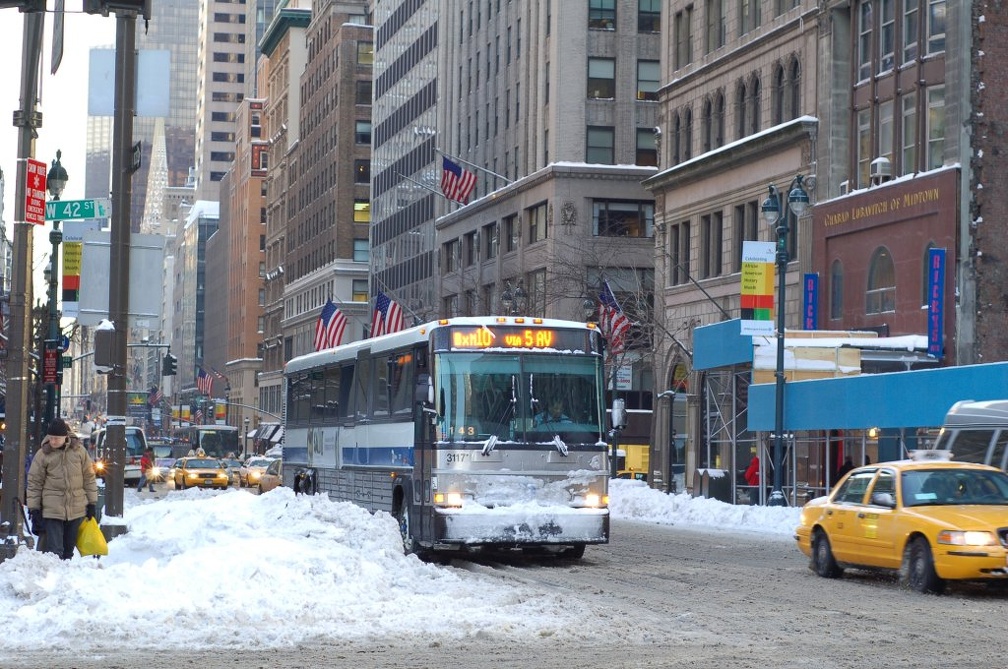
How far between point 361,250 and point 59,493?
110010mm

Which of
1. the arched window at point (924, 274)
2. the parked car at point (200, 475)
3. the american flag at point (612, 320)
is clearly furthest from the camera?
the parked car at point (200, 475)

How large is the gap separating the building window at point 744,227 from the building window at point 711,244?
4.70ft

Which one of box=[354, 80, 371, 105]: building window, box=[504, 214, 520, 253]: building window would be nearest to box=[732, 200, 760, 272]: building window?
box=[504, 214, 520, 253]: building window

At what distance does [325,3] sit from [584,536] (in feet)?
385

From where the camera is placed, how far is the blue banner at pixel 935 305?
43.5 metres

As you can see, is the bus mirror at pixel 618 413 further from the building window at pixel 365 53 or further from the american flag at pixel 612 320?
the building window at pixel 365 53

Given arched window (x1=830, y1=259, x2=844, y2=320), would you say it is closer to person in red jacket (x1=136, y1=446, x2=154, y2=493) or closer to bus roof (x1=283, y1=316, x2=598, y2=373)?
bus roof (x1=283, y1=316, x2=598, y2=373)

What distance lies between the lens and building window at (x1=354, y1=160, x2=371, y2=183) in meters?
126

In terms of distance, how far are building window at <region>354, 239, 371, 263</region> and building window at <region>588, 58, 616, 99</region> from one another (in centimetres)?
5084

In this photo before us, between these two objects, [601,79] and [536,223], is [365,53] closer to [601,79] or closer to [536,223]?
[536,223]

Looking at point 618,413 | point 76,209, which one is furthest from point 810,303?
point 76,209

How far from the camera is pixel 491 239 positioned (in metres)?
86.1

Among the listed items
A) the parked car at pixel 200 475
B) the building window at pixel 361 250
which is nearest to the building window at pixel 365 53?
the building window at pixel 361 250

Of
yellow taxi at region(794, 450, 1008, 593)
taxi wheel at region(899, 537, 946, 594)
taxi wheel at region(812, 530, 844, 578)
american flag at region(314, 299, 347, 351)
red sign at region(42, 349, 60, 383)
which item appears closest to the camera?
yellow taxi at region(794, 450, 1008, 593)
